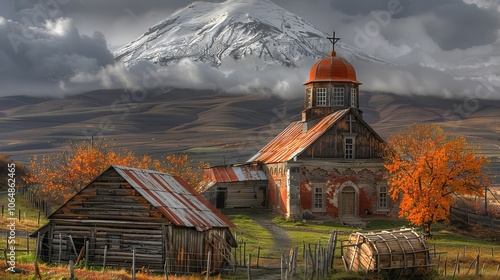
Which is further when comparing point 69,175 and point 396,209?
point 69,175

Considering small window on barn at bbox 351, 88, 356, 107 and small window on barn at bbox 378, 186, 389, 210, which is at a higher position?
small window on barn at bbox 351, 88, 356, 107

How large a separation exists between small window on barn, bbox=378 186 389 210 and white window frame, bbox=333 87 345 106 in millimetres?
9239

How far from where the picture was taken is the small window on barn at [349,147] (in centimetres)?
5891

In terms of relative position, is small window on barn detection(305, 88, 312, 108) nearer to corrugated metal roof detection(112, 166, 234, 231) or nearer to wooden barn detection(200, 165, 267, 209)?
wooden barn detection(200, 165, 267, 209)

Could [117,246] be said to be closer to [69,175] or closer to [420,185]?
[420,185]

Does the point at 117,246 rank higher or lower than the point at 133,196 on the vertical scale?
lower

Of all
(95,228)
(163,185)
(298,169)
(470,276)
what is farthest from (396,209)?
(95,228)

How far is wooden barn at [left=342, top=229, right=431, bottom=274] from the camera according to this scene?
31203 millimetres

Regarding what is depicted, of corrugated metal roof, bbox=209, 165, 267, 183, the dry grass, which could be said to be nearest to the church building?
corrugated metal roof, bbox=209, 165, 267, 183

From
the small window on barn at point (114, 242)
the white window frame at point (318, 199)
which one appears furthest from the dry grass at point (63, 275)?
the white window frame at point (318, 199)

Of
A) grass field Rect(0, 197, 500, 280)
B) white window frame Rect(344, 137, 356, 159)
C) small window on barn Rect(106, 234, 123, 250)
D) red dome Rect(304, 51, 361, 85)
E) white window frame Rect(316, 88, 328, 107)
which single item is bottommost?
grass field Rect(0, 197, 500, 280)

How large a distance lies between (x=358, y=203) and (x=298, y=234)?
33.9ft

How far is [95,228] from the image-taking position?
1250 inches

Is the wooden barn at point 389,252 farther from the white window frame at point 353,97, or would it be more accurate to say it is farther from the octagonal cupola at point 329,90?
the white window frame at point 353,97
